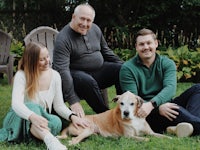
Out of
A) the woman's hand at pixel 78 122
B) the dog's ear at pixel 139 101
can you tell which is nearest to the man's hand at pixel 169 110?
the dog's ear at pixel 139 101

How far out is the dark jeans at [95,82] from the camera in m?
4.72

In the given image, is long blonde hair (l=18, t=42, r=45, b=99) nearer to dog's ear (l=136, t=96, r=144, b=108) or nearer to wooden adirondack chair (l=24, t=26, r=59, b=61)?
dog's ear (l=136, t=96, r=144, b=108)

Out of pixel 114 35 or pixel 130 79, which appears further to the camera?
pixel 114 35

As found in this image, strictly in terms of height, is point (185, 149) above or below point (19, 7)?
below

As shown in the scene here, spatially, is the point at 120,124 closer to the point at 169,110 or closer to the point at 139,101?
the point at 139,101

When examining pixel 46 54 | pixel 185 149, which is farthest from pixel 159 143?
pixel 46 54

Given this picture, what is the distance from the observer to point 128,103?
4074mm

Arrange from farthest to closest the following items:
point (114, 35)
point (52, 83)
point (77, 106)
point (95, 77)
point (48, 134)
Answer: point (114, 35)
point (95, 77)
point (77, 106)
point (52, 83)
point (48, 134)

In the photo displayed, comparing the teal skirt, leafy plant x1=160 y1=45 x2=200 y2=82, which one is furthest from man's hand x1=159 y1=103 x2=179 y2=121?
leafy plant x1=160 y1=45 x2=200 y2=82

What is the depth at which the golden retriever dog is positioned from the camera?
407cm

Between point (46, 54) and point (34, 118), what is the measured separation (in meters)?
0.66

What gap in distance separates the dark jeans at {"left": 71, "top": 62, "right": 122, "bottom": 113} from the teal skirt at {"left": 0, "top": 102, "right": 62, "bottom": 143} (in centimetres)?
80

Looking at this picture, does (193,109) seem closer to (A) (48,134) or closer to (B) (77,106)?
(B) (77,106)

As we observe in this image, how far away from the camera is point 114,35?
37.5ft
